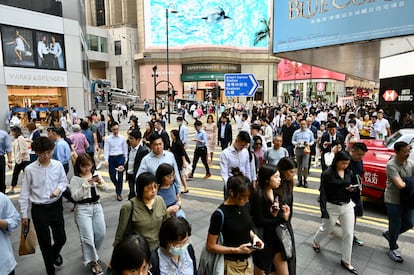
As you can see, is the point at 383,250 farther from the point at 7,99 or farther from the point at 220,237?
the point at 7,99

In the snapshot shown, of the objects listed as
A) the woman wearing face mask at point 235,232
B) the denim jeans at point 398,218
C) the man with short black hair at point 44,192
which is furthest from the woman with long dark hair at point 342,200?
the man with short black hair at point 44,192

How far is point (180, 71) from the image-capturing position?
51594 mm

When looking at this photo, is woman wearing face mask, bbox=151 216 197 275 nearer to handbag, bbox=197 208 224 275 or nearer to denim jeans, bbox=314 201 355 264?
handbag, bbox=197 208 224 275

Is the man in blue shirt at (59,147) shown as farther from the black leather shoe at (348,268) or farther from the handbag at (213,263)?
the black leather shoe at (348,268)

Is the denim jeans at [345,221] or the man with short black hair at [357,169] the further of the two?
the man with short black hair at [357,169]

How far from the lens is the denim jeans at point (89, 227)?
3.52 m

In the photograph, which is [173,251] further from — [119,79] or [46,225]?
[119,79]

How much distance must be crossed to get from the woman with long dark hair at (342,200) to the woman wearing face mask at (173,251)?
2.37m

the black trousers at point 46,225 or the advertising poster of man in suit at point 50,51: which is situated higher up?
the advertising poster of man in suit at point 50,51

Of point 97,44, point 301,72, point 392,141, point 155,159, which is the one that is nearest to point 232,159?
point 155,159

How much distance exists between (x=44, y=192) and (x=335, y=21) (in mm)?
10734

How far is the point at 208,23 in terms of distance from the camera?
5147cm

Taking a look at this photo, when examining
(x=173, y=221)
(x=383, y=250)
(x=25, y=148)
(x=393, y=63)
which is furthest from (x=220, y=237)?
(x=393, y=63)

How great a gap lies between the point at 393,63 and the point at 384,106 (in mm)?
2630
